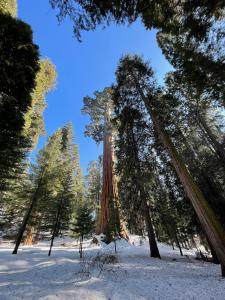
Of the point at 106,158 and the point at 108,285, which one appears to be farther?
the point at 106,158

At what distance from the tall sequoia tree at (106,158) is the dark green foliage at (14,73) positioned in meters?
6.21

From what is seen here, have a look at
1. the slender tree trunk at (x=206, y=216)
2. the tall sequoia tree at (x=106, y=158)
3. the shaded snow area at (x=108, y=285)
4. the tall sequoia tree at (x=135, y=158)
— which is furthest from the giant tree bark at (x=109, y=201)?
the slender tree trunk at (x=206, y=216)

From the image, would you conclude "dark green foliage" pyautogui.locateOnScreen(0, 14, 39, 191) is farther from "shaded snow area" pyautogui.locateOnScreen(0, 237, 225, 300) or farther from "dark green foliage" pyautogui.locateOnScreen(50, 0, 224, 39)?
"shaded snow area" pyautogui.locateOnScreen(0, 237, 225, 300)

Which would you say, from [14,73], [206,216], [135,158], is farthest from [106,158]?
[206,216]

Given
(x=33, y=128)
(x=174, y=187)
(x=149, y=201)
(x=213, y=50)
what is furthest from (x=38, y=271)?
(x=33, y=128)

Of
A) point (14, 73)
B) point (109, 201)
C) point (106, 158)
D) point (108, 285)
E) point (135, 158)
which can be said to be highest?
point (106, 158)

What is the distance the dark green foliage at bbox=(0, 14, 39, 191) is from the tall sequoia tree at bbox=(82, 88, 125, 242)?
6.21 m

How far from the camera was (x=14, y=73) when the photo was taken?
823 cm

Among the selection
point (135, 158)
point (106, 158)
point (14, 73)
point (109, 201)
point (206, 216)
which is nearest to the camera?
point (206, 216)

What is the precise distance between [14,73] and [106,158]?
13386 millimetres

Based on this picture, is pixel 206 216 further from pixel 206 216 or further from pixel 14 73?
pixel 14 73

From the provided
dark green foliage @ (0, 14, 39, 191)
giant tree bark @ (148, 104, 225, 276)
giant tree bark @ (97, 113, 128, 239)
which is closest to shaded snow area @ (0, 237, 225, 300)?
giant tree bark @ (148, 104, 225, 276)

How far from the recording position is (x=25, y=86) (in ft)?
29.1

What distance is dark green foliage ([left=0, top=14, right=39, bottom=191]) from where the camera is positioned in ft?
26.7
